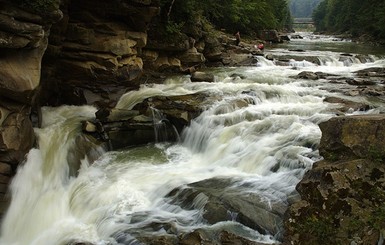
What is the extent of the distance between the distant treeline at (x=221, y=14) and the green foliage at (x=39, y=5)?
943 centimetres

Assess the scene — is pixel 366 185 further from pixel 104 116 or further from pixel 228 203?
pixel 104 116

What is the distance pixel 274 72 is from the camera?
20.7 meters

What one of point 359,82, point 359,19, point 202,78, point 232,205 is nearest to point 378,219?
point 232,205

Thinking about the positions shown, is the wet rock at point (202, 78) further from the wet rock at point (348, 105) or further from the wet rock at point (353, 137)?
the wet rock at point (353, 137)

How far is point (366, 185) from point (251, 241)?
2203 millimetres

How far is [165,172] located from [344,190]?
16.4 ft

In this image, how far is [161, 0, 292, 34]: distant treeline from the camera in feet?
65.7

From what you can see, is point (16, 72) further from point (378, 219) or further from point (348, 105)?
point (348, 105)

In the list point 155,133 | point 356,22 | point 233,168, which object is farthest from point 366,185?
point 356,22

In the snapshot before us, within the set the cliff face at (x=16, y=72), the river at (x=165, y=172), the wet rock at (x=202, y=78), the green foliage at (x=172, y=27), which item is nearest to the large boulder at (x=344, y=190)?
the river at (x=165, y=172)

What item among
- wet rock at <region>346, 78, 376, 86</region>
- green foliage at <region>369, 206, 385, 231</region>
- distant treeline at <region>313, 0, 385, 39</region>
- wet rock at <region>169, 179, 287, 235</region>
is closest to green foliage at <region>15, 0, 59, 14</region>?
wet rock at <region>169, 179, 287, 235</region>

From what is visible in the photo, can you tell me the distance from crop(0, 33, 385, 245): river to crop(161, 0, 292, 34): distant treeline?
24.4ft

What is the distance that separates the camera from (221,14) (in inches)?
1463

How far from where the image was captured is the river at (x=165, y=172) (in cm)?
770
